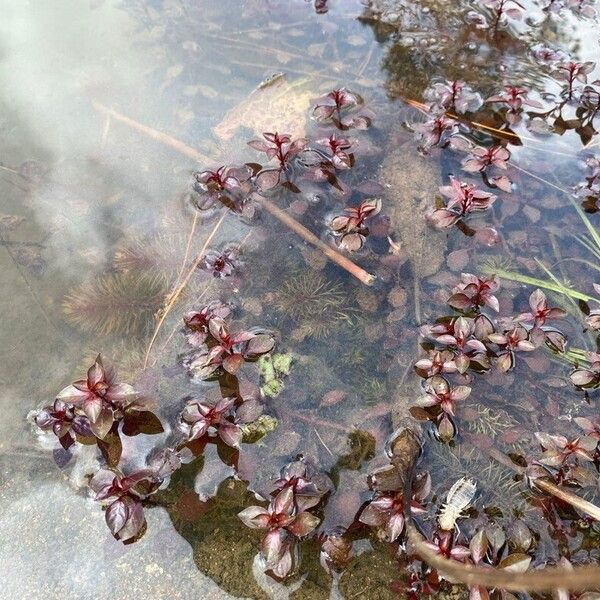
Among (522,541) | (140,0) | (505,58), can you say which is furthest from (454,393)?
(140,0)

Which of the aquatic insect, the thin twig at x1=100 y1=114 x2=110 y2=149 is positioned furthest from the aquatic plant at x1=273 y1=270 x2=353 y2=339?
the thin twig at x1=100 y1=114 x2=110 y2=149

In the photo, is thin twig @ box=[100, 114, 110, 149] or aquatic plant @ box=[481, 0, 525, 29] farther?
aquatic plant @ box=[481, 0, 525, 29]

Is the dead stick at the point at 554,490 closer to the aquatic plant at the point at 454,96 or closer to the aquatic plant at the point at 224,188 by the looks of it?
the aquatic plant at the point at 224,188

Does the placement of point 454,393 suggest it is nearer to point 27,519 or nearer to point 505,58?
point 27,519

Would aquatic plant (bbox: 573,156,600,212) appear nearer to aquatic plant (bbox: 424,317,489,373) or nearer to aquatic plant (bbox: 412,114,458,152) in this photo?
aquatic plant (bbox: 412,114,458,152)

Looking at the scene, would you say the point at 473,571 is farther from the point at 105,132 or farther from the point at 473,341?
the point at 105,132

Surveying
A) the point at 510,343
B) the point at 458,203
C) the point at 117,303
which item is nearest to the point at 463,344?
the point at 510,343
